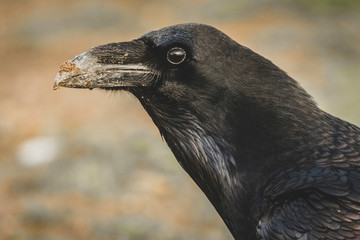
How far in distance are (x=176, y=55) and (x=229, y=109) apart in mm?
491

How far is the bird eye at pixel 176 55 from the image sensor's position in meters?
4.67

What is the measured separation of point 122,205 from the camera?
9500 millimetres

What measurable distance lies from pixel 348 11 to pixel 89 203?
7.31 meters

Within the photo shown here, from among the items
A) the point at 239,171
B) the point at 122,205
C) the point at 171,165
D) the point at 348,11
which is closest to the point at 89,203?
the point at 122,205

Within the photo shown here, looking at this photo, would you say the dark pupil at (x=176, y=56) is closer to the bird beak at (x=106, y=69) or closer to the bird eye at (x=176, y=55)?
the bird eye at (x=176, y=55)

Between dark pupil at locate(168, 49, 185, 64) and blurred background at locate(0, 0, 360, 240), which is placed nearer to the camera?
dark pupil at locate(168, 49, 185, 64)

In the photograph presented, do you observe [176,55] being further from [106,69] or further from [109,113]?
[109,113]

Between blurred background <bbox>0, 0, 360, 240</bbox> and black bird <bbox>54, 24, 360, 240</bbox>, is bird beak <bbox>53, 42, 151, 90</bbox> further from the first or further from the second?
blurred background <bbox>0, 0, 360, 240</bbox>

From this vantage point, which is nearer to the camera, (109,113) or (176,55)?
(176,55)

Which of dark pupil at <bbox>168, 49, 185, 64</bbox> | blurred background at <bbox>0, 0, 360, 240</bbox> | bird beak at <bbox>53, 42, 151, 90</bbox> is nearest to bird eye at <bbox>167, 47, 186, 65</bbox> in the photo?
dark pupil at <bbox>168, 49, 185, 64</bbox>

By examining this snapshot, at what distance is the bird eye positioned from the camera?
15.3ft

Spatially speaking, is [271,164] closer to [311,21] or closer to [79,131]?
[79,131]

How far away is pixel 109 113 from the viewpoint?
11.6 meters

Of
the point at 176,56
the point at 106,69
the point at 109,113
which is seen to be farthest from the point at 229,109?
the point at 109,113
